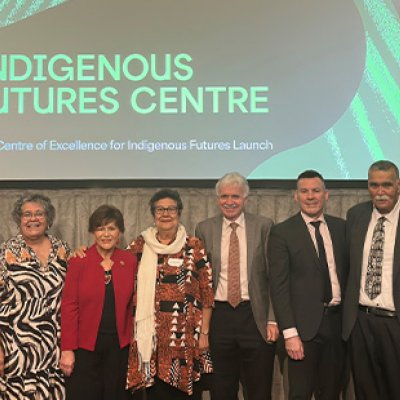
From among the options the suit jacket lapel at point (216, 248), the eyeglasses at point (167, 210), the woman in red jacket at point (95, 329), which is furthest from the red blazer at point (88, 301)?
the suit jacket lapel at point (216, 248)

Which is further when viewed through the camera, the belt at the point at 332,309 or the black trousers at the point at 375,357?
the belt at the point at 332,309

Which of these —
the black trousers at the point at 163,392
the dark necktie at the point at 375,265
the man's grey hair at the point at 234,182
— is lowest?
the black trousers at the point at 163,392

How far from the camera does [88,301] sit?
319 cm

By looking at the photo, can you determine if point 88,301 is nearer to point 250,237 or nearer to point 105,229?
point 105,229

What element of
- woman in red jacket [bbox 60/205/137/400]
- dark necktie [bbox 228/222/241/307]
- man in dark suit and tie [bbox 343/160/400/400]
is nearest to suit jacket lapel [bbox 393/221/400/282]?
man in dark suit and tie [bbox 343/160/400/400]

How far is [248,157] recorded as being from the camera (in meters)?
4.18

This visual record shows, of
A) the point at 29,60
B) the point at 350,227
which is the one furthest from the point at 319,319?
the point at 29,60

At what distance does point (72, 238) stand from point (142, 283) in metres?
1.27

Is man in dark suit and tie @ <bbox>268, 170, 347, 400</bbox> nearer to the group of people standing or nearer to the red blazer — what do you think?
the group of people standing

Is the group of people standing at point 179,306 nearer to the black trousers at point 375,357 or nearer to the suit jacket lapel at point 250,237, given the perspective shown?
the black trousers at point 375,357

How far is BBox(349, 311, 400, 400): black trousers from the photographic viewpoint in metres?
3.21

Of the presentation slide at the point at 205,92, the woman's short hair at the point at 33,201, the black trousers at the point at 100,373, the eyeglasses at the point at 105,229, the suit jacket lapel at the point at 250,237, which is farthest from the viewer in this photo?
the presentation slide at the point at 205,92

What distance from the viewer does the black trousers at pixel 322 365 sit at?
329cm

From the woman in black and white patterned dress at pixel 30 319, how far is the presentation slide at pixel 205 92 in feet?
3.40
